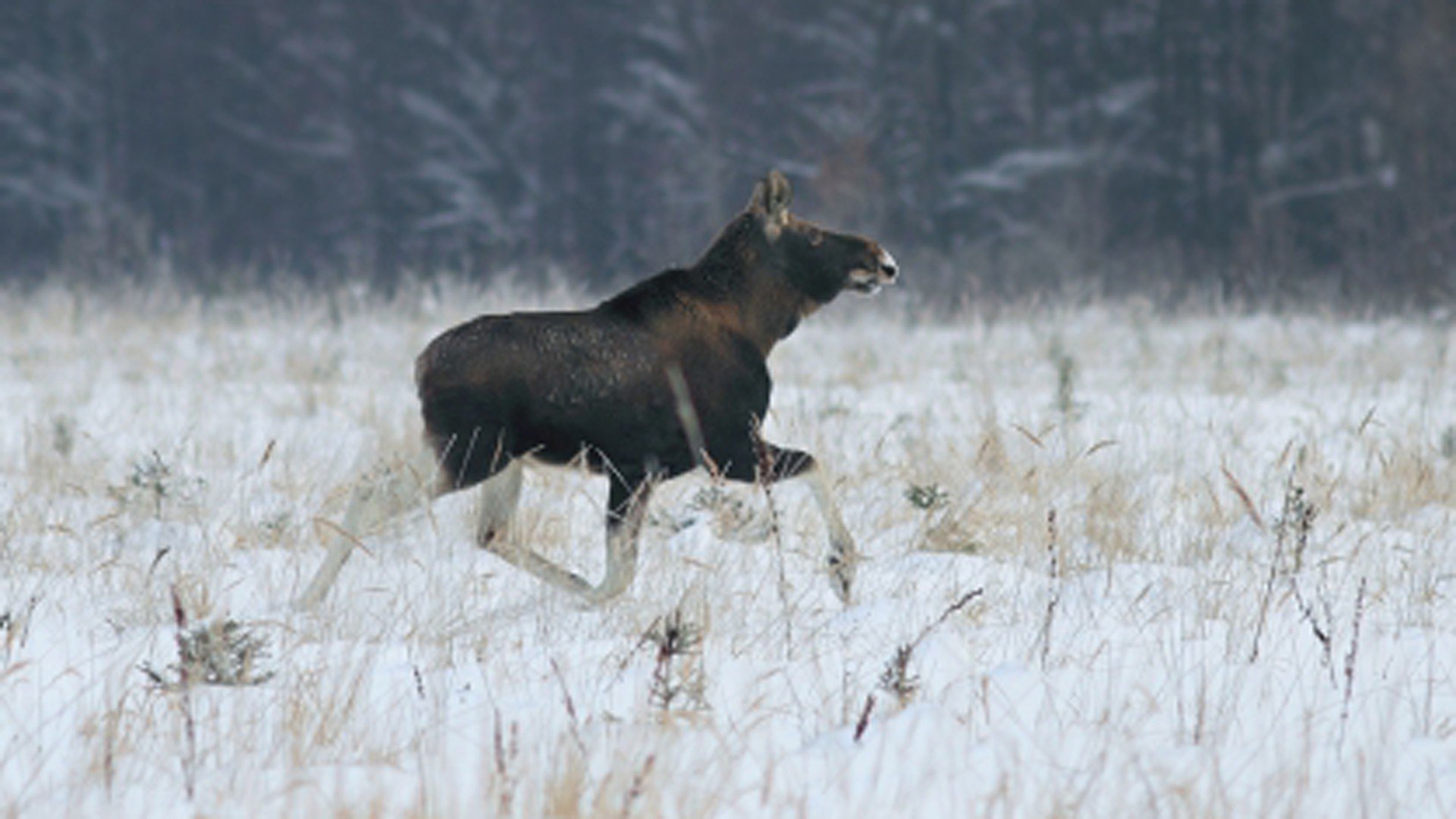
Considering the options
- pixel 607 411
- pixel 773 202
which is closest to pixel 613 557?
pixel 607 411

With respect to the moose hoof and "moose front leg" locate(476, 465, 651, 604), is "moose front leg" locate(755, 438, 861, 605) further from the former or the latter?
"moose front leg" locate(476, 465, 651, 604)

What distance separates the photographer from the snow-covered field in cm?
341

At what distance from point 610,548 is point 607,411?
428 millimetres

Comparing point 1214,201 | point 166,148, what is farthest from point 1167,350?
point 166,148

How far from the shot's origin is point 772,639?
4629 mm

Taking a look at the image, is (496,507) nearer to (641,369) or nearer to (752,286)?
(641,369)

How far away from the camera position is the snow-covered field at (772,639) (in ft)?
11.2

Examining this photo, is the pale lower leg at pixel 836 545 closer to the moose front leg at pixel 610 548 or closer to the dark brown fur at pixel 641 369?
the dark brown fur at pixel 641 369

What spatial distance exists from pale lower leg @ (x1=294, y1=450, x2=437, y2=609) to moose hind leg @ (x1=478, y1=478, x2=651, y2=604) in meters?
0.43

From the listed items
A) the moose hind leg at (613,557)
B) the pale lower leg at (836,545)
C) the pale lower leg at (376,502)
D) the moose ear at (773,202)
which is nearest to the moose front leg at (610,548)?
the moose hind leg at (613,557)

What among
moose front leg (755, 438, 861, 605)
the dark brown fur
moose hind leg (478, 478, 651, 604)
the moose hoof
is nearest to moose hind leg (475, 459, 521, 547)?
moose hind leg (478, 478, 651, 604)

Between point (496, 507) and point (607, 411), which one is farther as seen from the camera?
point (496, 507)

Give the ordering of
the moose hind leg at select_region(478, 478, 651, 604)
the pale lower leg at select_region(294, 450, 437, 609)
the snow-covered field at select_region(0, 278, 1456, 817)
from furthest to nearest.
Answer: the moose hind leg at select_region(478, 478, 651, 604) → the pale lower leg at select_region(294, 450, 437, 609) → the snow-covered field at select_region(0, 278, 1456, 817)

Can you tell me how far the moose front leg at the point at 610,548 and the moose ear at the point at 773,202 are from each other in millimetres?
1171
